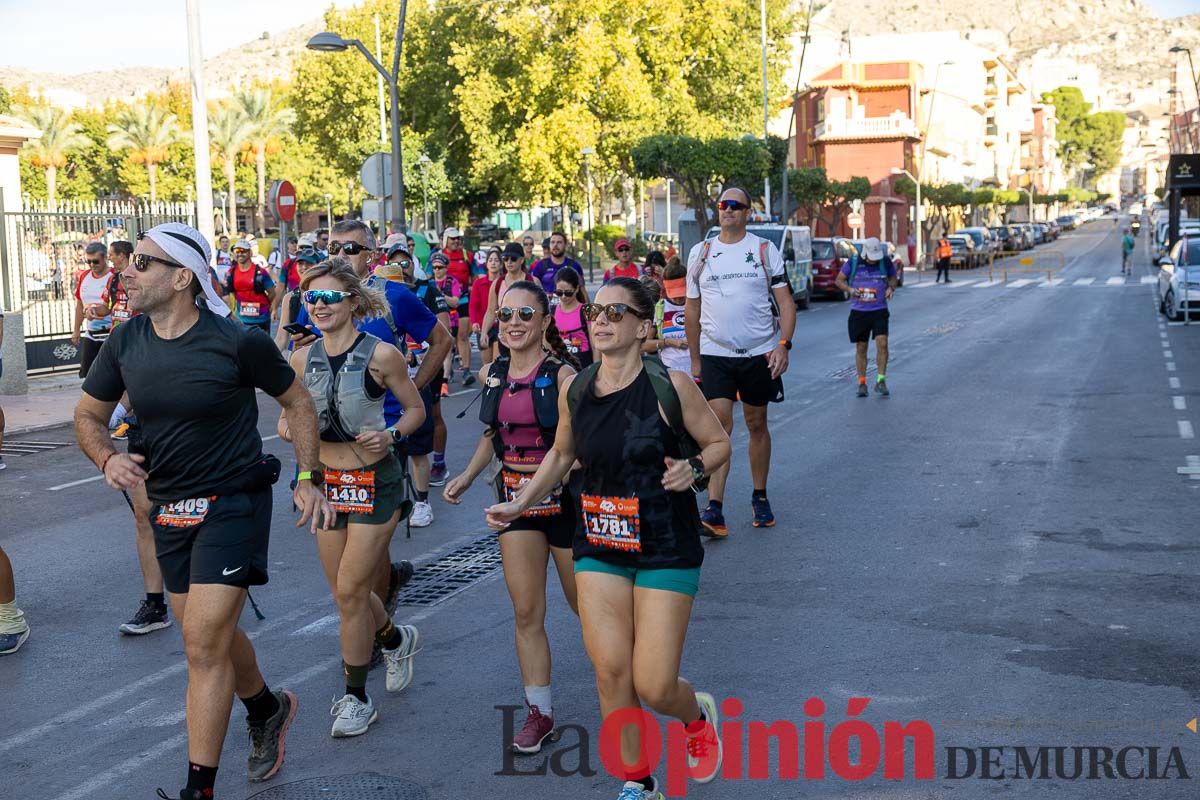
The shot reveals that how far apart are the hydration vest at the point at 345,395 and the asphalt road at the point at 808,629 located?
1172mm

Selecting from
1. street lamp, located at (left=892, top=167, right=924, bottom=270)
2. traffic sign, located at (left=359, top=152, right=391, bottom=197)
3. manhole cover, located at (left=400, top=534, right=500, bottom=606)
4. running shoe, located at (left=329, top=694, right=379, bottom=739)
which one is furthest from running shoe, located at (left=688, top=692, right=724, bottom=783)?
street lamp, located at (left=892, top=167, right=924, bottom=270)

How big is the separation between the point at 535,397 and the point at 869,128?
69.9 m

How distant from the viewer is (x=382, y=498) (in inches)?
205

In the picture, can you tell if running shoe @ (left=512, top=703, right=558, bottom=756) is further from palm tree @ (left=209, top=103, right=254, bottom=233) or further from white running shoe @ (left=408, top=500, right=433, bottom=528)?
palm tree @ (left=209, top=103, right=254, bottom=233)

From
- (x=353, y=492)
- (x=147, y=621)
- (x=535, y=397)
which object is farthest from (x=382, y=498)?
(x=147, y=621)

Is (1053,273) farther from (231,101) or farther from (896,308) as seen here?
(231,101)

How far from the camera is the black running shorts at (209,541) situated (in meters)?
4.37

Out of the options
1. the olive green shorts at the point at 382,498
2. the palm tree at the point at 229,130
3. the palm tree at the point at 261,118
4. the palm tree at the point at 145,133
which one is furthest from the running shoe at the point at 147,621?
the palm tree at the point at 261,118

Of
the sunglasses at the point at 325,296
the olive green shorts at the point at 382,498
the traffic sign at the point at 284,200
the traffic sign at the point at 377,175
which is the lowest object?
the olive green shorts at the point at 382,498

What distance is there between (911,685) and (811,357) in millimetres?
15478

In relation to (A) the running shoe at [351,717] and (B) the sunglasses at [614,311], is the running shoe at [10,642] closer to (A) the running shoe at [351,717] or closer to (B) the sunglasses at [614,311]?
(A) the running shoe at [351,717]

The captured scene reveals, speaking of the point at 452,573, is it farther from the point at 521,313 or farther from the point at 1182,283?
the point at 1182,283

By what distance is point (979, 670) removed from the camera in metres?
Result: 5.75

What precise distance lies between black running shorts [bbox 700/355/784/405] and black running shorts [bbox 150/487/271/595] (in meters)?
4.46
